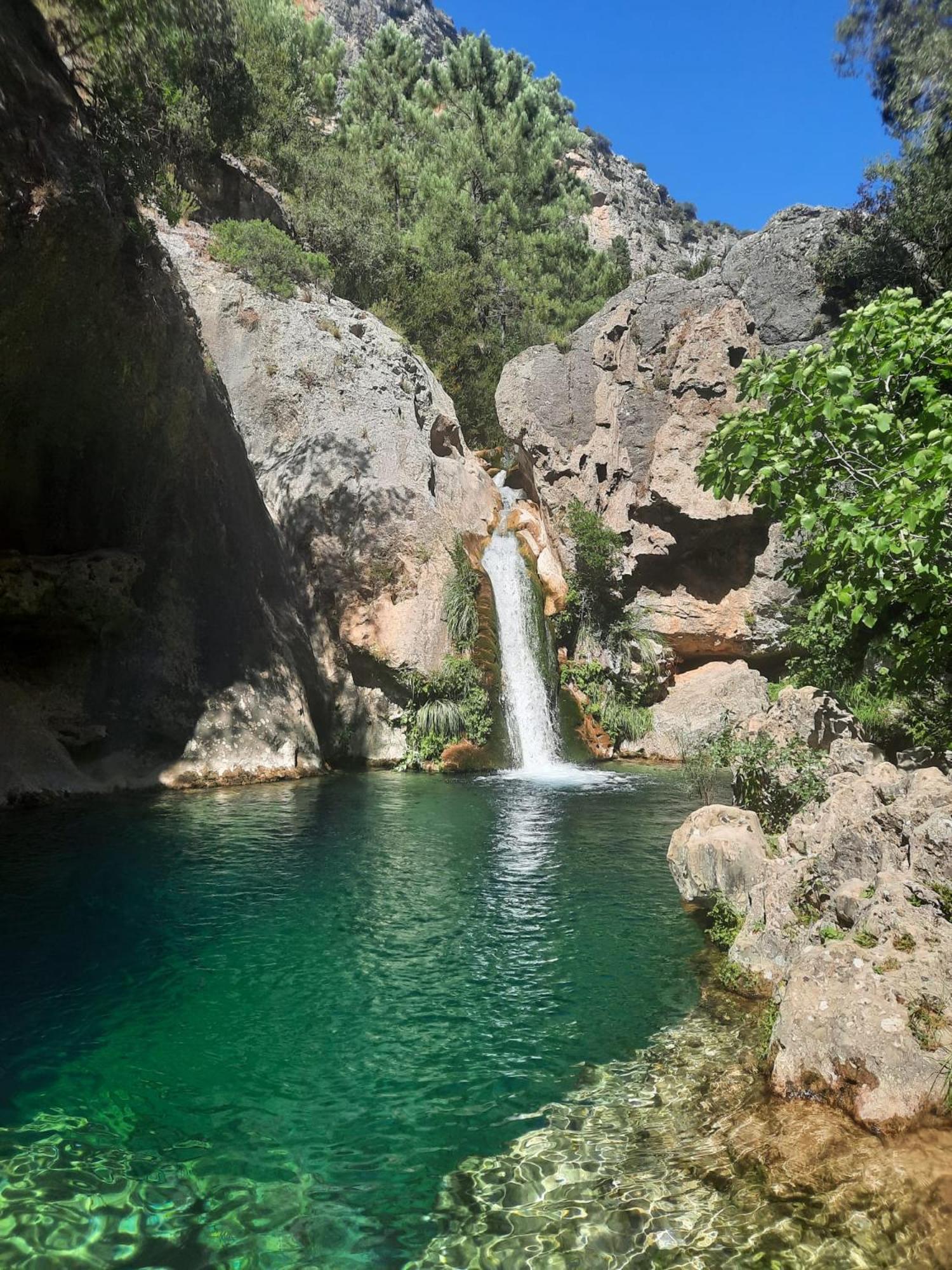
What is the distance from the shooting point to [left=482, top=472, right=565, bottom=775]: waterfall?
803 inches

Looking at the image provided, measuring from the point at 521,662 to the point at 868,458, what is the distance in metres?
15.4

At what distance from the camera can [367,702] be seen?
19.8 meters

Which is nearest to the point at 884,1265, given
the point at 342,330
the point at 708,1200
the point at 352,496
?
the point at 708,1200

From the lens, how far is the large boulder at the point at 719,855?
7.46m

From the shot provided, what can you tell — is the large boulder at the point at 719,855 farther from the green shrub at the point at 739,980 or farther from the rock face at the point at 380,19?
the rock face at the point at 380,19

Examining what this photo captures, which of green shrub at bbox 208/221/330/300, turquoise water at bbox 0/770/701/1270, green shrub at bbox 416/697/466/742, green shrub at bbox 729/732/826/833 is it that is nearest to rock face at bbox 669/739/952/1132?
turquoise water at bbox 0/770/701/1270

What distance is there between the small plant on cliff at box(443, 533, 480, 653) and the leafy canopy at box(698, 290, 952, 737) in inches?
547

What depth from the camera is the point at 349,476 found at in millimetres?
21094

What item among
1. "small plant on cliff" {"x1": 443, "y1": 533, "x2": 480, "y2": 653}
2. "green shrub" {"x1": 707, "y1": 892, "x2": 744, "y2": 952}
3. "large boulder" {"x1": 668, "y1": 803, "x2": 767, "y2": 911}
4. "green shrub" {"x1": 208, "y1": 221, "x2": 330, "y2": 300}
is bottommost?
"green shrub" {"x1": 707, "y1": 892, "x2": 744, "y2": 952}

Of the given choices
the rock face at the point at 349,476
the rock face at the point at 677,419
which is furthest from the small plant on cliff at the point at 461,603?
the rock face at the point at 677,419

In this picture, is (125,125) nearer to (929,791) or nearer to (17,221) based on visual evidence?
(17,221)

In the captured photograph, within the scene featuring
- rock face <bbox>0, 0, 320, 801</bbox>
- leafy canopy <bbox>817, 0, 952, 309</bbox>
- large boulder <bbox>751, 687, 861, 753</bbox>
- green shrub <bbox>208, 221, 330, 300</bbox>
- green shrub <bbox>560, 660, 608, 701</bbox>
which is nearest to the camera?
large boulder <bbox>751, 687, 861, 753</bbox>

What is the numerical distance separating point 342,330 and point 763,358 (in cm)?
1937

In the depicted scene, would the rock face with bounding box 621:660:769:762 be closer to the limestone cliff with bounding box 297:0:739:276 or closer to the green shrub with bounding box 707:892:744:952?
the green shrub with bounding box 707:892:744:952
